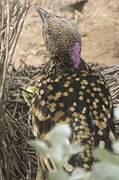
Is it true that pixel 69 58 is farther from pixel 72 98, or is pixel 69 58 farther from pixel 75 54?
pixel 72 98

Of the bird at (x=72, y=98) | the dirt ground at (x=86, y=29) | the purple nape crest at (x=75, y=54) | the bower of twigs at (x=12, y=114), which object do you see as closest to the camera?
the bird at (x=72, y=98)

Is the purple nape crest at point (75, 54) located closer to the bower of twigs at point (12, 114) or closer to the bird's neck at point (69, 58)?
the bird's neck at point (69, 58)

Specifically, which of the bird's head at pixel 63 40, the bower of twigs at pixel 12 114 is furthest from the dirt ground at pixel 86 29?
the bird's head at pixel 63 40

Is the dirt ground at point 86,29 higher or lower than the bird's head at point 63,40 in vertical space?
lower

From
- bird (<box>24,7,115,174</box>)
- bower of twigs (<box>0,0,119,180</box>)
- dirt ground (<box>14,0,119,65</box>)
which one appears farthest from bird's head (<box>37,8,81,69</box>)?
dirt ground (<box>14,0,119,65</box>)

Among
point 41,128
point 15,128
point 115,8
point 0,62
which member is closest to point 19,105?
point 15,128

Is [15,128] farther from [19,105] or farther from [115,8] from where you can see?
[115,8]
